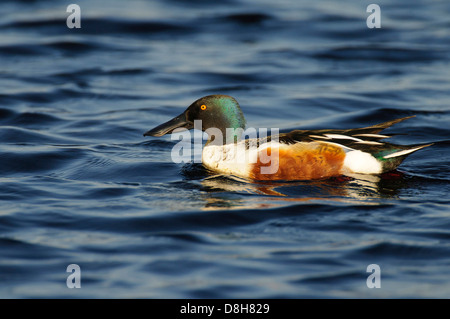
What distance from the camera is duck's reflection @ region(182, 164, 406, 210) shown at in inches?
258

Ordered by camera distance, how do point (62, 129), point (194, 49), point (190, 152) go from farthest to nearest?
point (194, 49), point (62, 129), point (190, 152)

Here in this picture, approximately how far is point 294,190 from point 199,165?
1415 millimetres

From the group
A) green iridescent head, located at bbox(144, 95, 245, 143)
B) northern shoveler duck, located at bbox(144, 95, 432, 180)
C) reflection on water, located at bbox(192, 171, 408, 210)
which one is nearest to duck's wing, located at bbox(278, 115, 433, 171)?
northern shoveler duck, located at bbox(144, 95, 432, 180)

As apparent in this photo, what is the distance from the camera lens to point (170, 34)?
14.0 metres

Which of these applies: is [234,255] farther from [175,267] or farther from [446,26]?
[446,26]

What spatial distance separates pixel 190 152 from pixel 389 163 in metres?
2.45

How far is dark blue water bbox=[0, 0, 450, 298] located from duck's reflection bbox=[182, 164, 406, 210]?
0.03 metres

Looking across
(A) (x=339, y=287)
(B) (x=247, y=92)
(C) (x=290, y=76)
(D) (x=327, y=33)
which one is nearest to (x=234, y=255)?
(A) (x=339, y=287)

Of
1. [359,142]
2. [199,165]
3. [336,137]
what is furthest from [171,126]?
[359,142]

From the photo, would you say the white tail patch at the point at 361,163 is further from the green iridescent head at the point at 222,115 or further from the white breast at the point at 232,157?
the green iridescent head at the point at 222,115

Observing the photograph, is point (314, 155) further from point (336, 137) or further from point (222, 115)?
point (222, 115)

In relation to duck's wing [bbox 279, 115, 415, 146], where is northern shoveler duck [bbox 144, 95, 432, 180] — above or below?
below

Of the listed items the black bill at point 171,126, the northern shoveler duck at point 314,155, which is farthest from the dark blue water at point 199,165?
the black bill at point 171,126

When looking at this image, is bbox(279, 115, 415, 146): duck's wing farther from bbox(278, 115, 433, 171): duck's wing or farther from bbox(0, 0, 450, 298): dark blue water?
bbox(0, 0, 450, 298): dark blue water
